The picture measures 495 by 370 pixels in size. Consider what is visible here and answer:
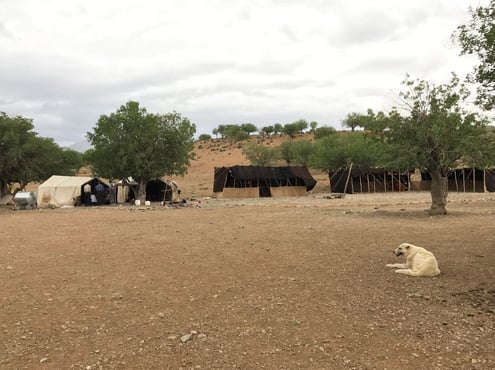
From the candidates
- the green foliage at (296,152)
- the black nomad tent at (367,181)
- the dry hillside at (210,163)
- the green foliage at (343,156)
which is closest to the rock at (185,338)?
the black nomad tent at (367,181)

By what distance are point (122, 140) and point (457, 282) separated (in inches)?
985

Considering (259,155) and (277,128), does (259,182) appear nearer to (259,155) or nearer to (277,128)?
(259,155)

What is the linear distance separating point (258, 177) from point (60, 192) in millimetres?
15595

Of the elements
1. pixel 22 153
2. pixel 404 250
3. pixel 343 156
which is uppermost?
pixel 343 156

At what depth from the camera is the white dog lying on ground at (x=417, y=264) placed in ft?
22.8

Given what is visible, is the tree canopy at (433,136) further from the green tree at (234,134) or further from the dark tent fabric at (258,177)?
the green tree at (234,134)

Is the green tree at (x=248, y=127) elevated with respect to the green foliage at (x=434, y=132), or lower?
elevated

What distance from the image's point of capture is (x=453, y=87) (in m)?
15.9

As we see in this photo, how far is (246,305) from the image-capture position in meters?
5.64

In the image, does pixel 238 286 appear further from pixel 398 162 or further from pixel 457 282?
pixel 398 162

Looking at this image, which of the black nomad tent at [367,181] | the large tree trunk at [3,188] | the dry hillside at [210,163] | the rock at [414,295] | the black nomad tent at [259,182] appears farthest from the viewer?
the dry hillside at [210,163]

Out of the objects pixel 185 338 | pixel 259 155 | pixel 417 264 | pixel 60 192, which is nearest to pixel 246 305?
pixel 185 338

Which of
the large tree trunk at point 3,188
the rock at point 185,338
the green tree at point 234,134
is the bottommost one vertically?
the rock at point 185,338

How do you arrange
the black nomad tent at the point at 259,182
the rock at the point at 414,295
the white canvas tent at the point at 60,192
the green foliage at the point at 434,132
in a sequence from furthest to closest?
the black nomad tent at the point at 259,182 < the white canvas tent at the point at 60,192 < the green foliage at the point at 434,132 < the rock at the point at 414,295
